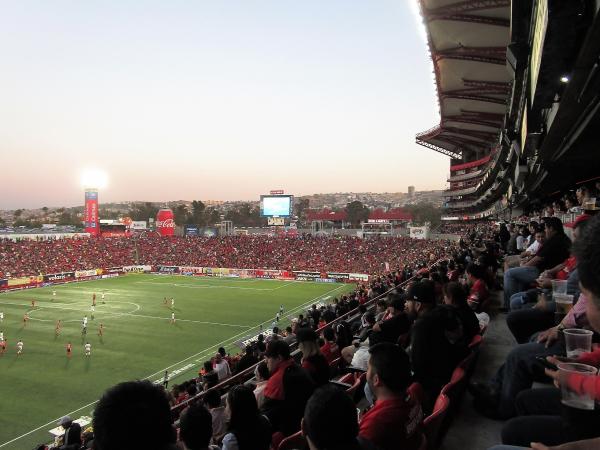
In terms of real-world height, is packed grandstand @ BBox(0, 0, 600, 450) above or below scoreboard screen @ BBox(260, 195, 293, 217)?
below

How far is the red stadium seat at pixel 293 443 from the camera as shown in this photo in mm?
4227

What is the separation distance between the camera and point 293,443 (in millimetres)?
4250

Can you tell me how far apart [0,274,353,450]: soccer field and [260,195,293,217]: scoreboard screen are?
26.7m

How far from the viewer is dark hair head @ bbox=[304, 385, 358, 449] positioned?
8.36 ft

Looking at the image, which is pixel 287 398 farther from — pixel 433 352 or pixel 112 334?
pixel 112 334

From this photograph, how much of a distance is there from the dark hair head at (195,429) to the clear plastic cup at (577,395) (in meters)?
2.78

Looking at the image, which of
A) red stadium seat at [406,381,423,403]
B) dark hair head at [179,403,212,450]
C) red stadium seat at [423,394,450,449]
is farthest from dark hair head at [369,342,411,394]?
dark hair head at [179,403,212,450]

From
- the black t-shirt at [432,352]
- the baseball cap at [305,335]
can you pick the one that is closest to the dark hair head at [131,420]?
the black t-shirt at [432,352]

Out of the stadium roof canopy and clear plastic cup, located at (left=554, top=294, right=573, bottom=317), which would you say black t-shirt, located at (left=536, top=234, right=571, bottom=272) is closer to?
clear plastic cup, located at (left=554, top=294, right=573, bottom=317)

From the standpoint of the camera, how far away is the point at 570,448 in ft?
6.05

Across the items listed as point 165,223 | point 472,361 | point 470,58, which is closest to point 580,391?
point 472,361

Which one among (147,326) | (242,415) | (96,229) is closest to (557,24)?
(242,415)

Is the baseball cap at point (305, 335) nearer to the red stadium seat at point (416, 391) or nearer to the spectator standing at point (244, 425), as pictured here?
the spectator standing at point (244, 425)

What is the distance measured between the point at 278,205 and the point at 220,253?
15.2 m
